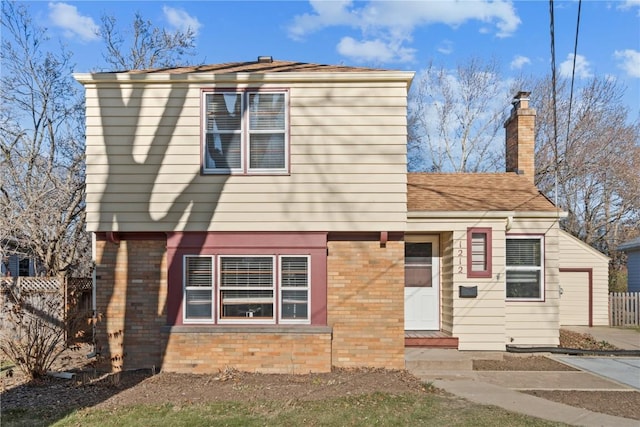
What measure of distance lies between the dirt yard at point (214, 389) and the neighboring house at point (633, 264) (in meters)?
14.3

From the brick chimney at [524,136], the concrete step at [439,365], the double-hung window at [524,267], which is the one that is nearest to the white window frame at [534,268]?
the double-hung window at [524,267]

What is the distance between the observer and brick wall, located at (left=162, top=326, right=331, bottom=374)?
8578 mm

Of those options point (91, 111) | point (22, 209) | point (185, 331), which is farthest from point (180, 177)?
point (22, 209)

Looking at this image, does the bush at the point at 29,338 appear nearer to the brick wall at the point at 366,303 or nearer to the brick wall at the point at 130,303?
the brick wall at the point at 130,303

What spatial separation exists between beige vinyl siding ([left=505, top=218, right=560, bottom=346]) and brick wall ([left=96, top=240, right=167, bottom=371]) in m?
7.43

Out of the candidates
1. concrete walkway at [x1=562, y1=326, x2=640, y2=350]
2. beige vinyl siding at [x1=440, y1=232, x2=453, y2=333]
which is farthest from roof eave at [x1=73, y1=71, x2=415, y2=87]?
concrete walkway at [x1=562, y1=326, x2=640, y2=350]

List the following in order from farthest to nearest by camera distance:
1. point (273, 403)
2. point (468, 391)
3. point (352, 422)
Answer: point (468, 391), point (273, 403), point (352, 422)

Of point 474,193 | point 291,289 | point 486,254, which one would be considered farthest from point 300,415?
point 474,193

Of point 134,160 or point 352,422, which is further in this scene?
point 134,160

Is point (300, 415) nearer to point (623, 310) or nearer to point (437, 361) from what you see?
point (437, 361)

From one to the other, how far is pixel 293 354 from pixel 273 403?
5.71 ft

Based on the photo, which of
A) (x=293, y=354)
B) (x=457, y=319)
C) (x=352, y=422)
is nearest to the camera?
Result: (x=352, y=422)

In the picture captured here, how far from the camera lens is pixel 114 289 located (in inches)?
350

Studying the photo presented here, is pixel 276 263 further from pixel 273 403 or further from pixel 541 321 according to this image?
pixel 541 321
